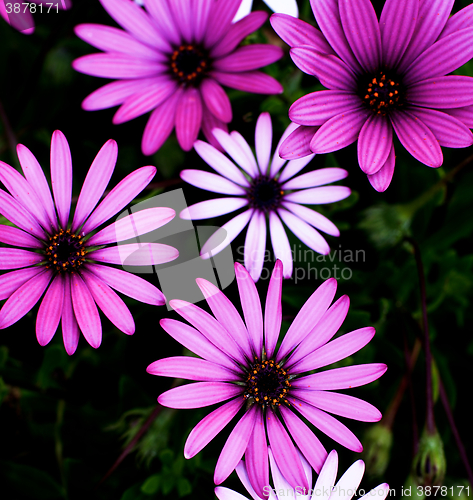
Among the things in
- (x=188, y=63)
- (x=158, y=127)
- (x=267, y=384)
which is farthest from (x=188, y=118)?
(x=267, y=384)

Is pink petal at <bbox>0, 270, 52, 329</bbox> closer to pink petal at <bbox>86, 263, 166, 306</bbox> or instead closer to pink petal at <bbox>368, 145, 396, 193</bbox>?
pink petal at <bbox>86, 263, 166, 306</bbox>

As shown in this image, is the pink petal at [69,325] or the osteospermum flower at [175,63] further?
the osteospermum flower at [175,63]

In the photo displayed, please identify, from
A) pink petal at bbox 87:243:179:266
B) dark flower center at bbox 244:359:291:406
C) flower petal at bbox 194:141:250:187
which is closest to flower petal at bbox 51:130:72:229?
pink petal at bbox 87:243:179:266

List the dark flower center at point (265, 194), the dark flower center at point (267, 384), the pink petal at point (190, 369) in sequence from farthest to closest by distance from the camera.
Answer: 1. the dark flower center at point (265, 194)
2. the dark flower center at point (267, 384)
3. the pink petal at point (190, 369)

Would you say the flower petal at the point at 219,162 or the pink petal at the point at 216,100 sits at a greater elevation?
the pink petal at the point at 216,100

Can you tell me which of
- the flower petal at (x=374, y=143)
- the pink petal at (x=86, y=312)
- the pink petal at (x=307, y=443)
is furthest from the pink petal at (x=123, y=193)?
the pink petal at (x=307, y=443)

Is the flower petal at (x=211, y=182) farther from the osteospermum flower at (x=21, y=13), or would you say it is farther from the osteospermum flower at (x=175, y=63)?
the osteospermum flower at (x=21, y=13)
